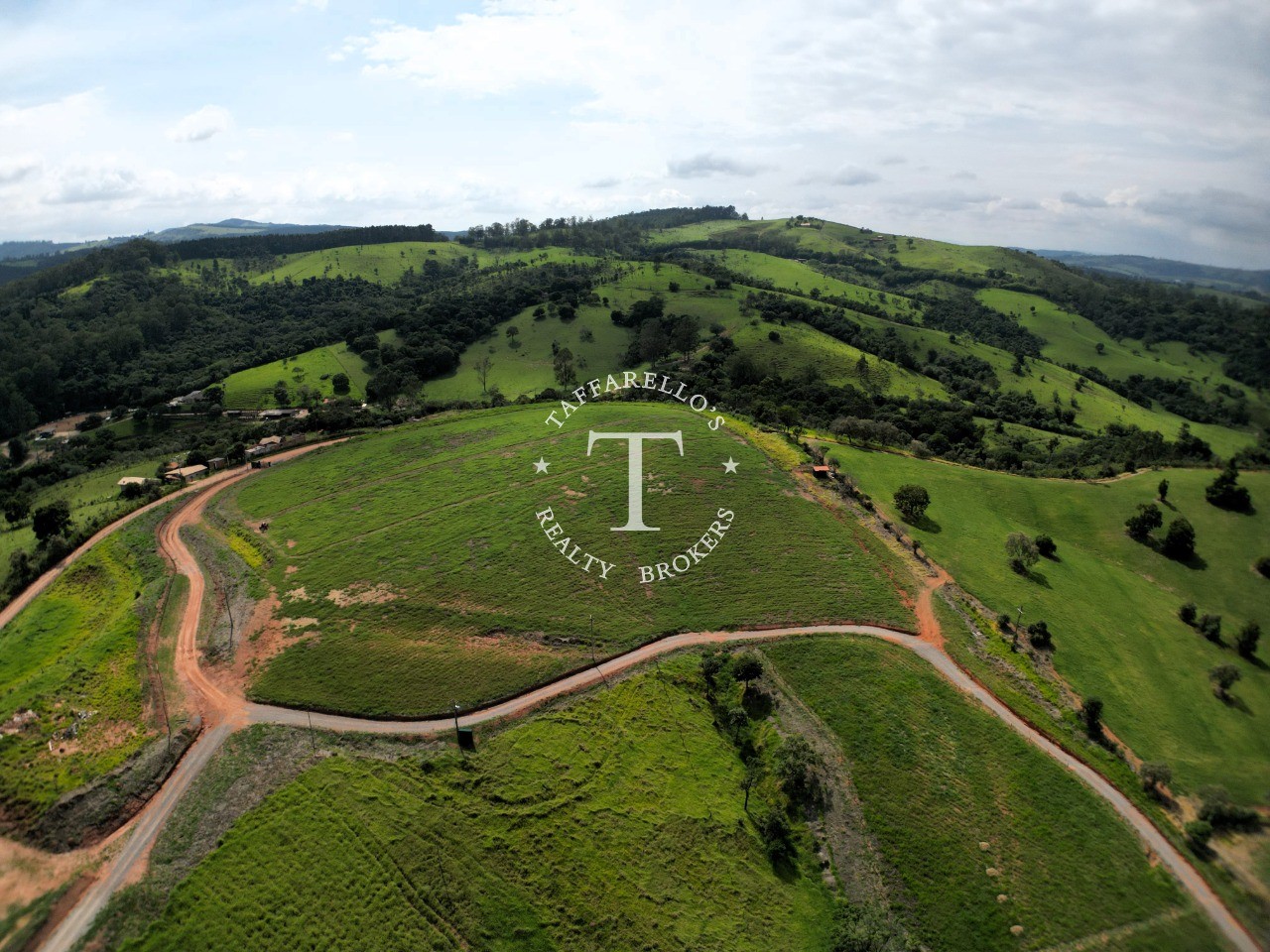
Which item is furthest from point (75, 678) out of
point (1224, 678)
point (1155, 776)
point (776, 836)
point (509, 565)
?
point (1224, 678)

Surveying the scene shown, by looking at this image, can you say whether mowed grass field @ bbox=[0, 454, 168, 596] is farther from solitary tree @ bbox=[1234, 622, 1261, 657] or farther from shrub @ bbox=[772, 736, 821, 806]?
solitary tree @ bbox=[1234, 622, 1261, 657]

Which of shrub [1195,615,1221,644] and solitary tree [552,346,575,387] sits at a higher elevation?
solitary tree [552,346,575,387]

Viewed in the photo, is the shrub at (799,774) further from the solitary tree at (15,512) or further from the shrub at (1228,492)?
the solitary tree at (15,512)

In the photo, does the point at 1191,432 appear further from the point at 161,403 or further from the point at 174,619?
the point at 161,403

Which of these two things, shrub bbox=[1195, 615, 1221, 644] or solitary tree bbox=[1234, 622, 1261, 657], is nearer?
solitary tree bbox=[1234, 622, 1261, 657]

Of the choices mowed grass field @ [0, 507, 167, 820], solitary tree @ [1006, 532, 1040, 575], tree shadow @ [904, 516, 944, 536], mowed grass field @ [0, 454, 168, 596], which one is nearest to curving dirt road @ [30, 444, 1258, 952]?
mowed grass field @ [0, 507, 167, 820]

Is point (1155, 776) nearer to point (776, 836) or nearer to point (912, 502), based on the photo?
point (776, 836)

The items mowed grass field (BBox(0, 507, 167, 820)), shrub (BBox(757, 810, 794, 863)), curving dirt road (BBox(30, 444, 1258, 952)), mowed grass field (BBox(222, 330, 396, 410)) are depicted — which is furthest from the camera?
mowed grass field (BBox(222, 330, 396, 410))
